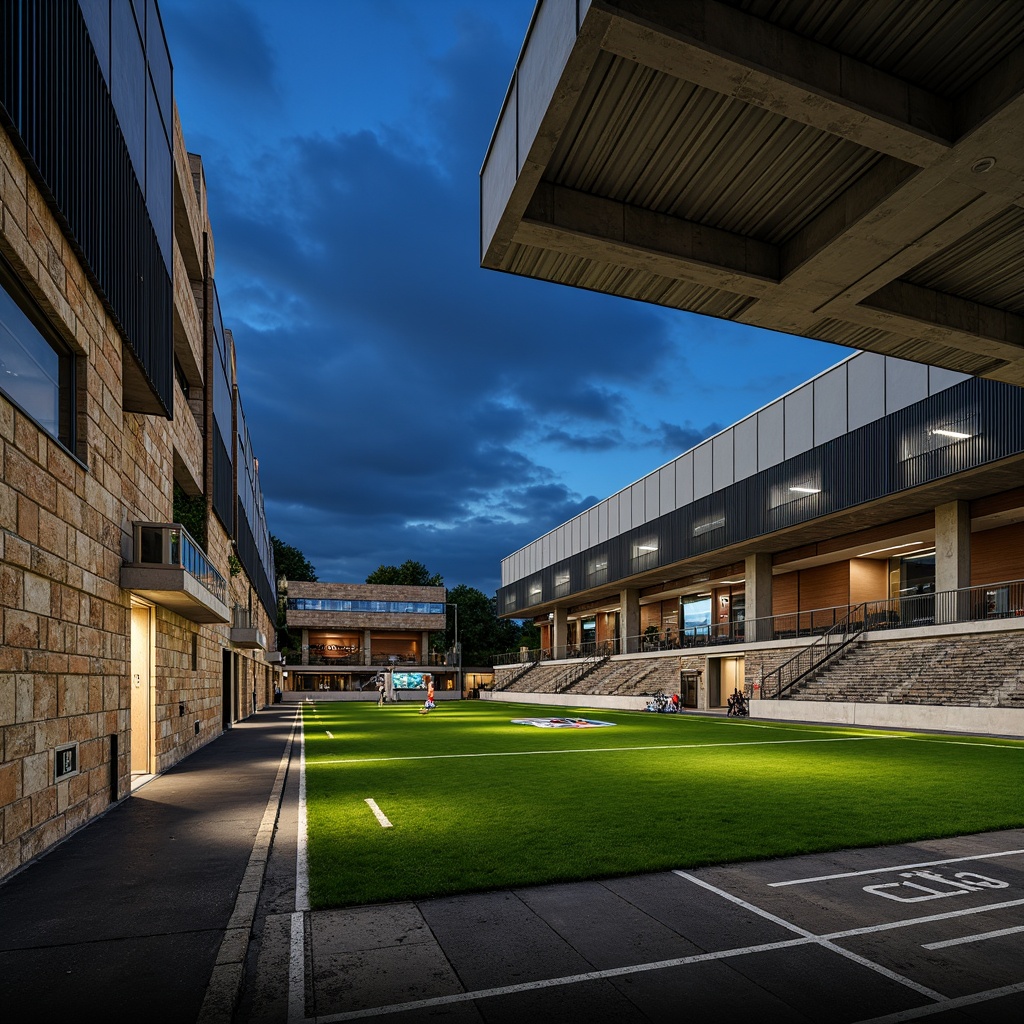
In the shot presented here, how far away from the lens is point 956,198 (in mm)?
7742

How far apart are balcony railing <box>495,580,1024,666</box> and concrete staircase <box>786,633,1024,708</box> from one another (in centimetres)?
115

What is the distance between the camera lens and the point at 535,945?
5.42 m

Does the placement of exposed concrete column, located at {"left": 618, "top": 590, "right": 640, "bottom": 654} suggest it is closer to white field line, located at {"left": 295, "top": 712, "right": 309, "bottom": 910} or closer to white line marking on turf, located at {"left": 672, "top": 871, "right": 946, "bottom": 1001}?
white field line, located at {"left": 295, "top": 712, "right": 309, "bottom": 910}

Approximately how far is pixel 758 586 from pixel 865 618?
329 inches

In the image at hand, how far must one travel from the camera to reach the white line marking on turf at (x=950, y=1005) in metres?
4.35

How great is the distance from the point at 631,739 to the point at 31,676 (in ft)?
57.6

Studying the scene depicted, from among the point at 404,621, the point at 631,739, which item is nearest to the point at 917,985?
the point at 631,739

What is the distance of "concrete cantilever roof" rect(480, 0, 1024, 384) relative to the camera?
244 inches

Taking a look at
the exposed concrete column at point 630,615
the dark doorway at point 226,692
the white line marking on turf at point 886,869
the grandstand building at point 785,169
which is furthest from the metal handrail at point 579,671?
the white line marking on turf at point 886,869

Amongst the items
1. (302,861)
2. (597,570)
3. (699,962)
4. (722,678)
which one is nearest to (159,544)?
(302,861)

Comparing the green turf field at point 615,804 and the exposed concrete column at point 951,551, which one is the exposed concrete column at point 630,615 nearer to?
the exposed concrete column at point 951,551

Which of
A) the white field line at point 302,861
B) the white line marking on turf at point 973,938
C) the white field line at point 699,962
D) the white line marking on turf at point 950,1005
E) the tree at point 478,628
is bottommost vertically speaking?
the tree at point 478,628

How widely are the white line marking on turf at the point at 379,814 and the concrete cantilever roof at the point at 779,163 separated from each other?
23.3 feet

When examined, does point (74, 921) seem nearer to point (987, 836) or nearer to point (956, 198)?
point (987, 836)
